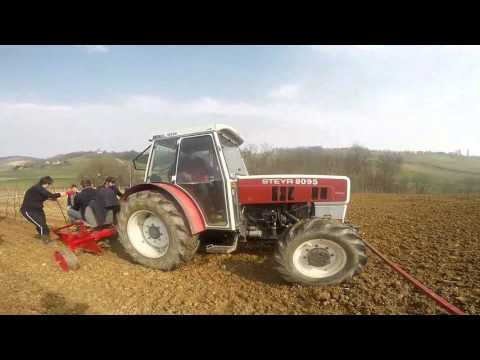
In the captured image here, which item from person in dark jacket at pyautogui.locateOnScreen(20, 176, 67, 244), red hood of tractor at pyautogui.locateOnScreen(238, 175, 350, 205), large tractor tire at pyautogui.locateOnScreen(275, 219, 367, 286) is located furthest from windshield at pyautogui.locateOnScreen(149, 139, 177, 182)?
person in dark jacket at pyautogui.locateOnScreen(20, 176, 67, 244)

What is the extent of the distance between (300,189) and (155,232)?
231 cm

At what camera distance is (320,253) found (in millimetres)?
3385

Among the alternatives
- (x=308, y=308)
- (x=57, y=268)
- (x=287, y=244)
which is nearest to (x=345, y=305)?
(x=308, y=308)

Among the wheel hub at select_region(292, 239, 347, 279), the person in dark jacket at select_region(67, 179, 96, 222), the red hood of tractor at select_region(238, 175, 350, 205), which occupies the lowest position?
the wheel hub at select_region(292, 239, 347, 279)

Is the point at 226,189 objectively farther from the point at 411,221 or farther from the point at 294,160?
the point at 294,160

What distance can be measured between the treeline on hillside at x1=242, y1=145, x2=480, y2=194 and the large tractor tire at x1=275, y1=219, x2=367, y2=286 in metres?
17.9

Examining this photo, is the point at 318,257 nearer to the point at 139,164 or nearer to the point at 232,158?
the point at 232,158

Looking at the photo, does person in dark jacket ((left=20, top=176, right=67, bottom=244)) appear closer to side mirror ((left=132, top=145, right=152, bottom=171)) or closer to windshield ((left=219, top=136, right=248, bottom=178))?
side mirror ((left=132, top=145, right=152, bottom=171))

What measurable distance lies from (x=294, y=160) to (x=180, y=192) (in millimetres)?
21683

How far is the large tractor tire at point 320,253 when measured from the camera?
10.8 ft

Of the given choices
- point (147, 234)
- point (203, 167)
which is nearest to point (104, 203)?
point (147, 234)

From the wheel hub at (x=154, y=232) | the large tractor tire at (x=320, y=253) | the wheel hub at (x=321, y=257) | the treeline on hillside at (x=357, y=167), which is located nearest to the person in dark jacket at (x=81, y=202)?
the wheel hub at (x=154, y=232)

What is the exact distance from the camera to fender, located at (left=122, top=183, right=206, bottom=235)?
3.84m

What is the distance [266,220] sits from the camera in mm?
4191
